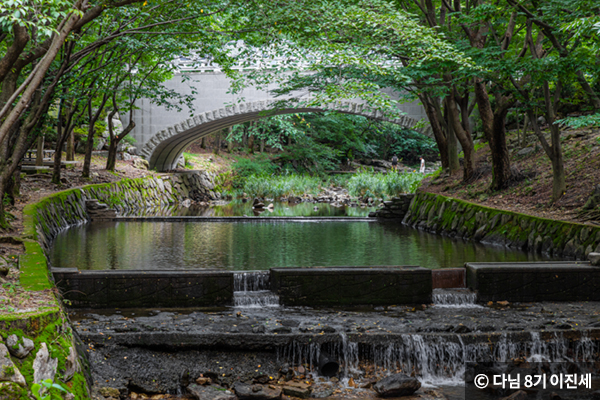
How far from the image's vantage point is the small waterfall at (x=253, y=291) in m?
6.21

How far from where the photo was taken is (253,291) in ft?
21.7

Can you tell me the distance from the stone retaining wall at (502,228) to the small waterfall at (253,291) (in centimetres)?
454

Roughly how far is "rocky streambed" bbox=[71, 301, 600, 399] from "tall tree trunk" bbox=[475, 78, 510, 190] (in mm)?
6315

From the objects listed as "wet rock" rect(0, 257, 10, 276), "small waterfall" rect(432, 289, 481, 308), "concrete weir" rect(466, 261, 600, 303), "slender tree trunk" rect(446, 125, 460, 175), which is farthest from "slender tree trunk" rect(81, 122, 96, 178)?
"concrete weir" rect(466, 261, 600, 303)

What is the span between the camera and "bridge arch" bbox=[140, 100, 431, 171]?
21.4 m

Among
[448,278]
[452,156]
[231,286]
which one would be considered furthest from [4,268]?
[452,156]

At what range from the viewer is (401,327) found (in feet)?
17.6

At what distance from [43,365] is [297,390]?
195 centimetres

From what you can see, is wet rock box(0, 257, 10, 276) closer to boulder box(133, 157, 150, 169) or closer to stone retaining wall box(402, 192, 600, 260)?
stone retaining wall box(402, 192, 600, 260)

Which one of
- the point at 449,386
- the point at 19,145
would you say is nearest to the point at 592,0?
the point at 449,386

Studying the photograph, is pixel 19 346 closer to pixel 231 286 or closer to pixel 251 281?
pixel 231 286

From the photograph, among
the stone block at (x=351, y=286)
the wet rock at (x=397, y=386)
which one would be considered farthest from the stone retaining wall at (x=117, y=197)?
the wet rock at (x=397, y=386)

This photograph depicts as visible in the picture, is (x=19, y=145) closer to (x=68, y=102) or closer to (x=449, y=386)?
(x=68, y=102)

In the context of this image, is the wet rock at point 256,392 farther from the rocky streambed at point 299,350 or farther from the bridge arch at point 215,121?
the bridge arch at point 215,121
